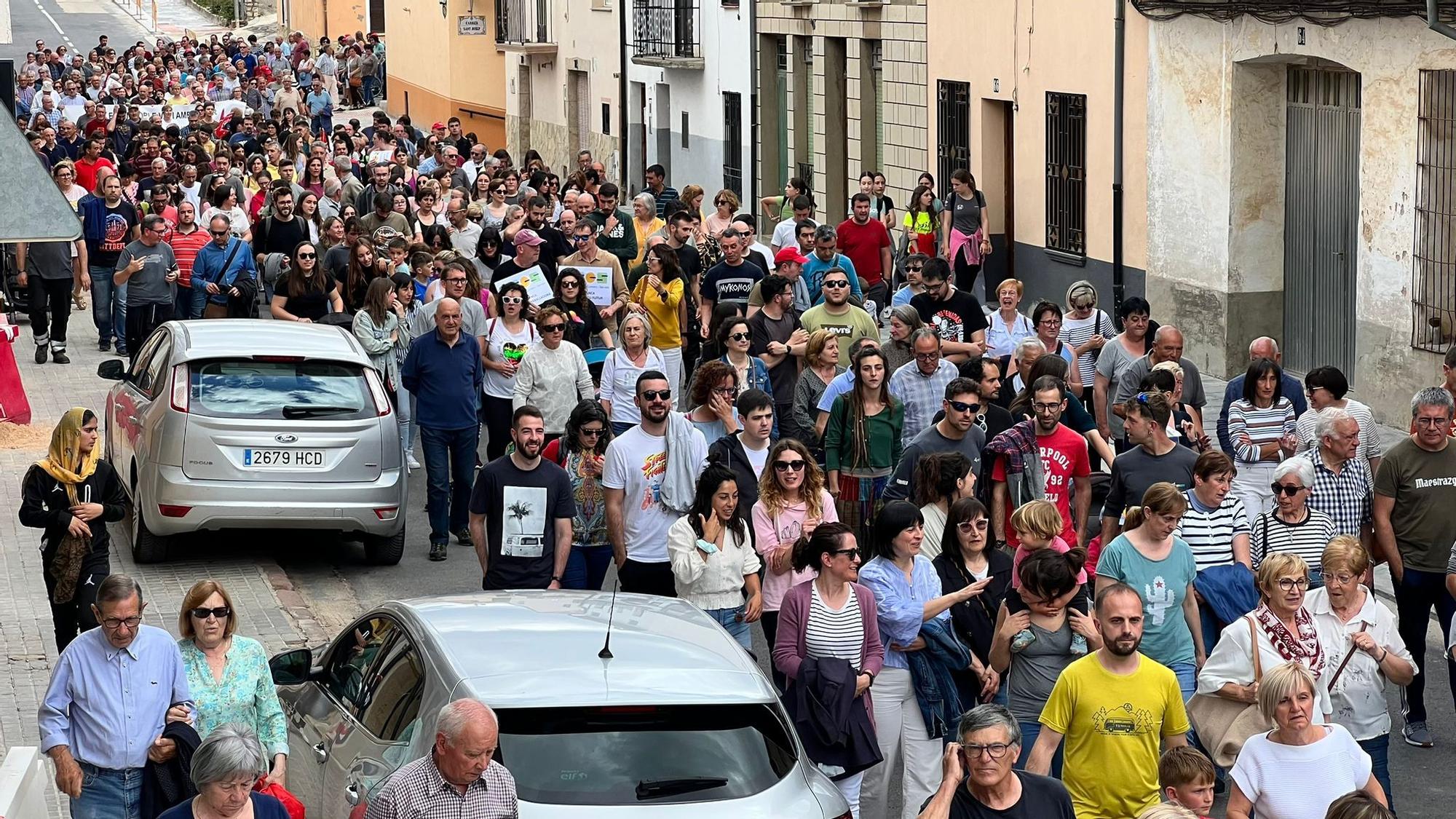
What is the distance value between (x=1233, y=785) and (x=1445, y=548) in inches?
133

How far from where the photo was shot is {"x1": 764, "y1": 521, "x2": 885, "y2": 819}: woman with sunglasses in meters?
8.35

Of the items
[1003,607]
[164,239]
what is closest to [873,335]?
[1003,607]

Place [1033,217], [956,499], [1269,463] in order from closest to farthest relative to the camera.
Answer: [956,499] < [1269,463] < [1033,217]

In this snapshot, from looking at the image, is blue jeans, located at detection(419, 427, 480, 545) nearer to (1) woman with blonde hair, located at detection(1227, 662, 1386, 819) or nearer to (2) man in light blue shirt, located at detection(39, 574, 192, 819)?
(2) man in light blue shirt, located at detection(39, 574, 192, 819)

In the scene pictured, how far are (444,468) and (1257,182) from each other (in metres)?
10.1

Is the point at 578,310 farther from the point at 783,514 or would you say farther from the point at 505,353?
the point at 783,514

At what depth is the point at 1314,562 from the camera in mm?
9406

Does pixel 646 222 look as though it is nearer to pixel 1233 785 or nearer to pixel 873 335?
pixel 873 335

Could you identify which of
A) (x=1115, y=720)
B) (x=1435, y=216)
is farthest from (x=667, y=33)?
(x=1115, y=720)

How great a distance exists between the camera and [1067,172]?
2414 centimetres

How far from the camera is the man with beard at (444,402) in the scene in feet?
44.5

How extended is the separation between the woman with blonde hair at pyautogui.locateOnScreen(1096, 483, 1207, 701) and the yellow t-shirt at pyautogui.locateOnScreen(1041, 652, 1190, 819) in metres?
Result: 1.14

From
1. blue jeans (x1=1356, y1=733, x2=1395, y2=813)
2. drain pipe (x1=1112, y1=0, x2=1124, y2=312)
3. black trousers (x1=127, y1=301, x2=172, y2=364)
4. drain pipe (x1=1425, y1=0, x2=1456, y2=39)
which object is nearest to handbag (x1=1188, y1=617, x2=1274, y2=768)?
blue jeans (x1=1356, y1=733, x2=1395, y2=813)

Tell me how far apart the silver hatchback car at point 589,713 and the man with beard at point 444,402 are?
588 centimetres
